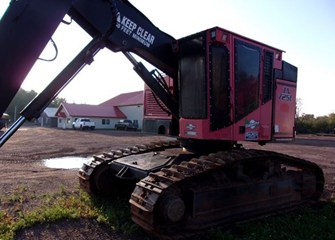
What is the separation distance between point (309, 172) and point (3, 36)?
6597 mm

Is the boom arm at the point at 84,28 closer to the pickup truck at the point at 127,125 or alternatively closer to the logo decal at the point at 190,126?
the logo decal at the point at 190,126

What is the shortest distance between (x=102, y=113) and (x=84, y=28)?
52224 mm

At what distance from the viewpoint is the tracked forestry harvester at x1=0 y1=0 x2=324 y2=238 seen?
406cm

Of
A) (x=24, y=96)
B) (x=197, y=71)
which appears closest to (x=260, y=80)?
(x=197, y=71)

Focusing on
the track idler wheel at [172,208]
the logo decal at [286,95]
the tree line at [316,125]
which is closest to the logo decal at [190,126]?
the track idler wheel at [172,208]

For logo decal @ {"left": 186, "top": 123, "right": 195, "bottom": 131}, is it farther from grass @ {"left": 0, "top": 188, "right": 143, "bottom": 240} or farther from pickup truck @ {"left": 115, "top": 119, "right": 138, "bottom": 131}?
pickup truck @ {"left": 115, "top": 119, "right": 138, "bottom": 131}

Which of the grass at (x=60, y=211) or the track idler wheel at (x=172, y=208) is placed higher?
the track idler wheel at (x=172, y=208)

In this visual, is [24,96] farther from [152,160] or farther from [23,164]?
[152,160]

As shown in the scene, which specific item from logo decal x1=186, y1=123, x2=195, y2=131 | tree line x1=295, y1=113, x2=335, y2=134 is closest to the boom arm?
logo decal x1=186, y1=123, x2=195, y2=131

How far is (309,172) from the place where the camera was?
7.65 m

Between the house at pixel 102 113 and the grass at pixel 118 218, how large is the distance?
45114 millimetres

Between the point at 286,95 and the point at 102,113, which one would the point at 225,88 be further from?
the point at 102,113

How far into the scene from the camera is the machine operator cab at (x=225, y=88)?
5789mm

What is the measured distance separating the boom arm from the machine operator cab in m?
0.44
